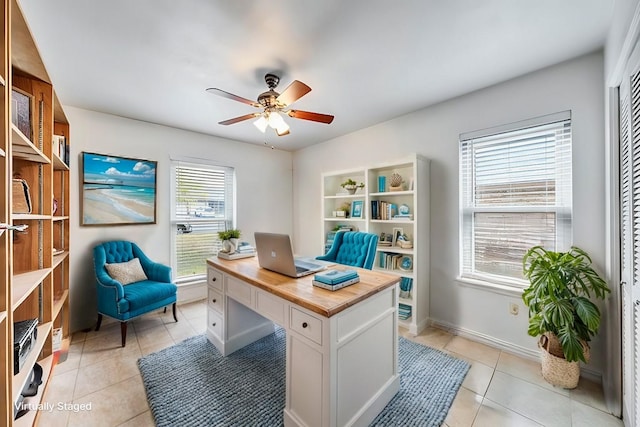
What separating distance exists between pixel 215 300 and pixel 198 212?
1873mm

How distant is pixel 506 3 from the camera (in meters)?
1.47

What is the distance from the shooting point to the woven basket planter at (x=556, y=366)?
182 centimetres

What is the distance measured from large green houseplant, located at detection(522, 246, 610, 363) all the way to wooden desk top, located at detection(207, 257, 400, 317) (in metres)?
1.12

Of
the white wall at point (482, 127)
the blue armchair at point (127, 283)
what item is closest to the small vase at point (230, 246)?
the blue armchair at point (127, 283)

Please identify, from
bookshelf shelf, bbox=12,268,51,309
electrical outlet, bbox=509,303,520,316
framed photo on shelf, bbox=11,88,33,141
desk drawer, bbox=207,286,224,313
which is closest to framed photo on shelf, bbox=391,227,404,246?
electrical outlet, bbox=509,303,520,316

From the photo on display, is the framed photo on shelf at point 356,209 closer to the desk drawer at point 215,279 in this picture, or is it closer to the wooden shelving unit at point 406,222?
the wooden shelving unit at point 406,222

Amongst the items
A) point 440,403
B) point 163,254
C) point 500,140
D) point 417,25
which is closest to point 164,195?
point 163,254

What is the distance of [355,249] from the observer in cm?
281

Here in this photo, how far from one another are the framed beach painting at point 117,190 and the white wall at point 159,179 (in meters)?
0.08

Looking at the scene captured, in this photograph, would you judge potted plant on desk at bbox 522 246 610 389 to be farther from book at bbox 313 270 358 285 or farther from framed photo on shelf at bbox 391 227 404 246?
Answer: book at bbox 313 270 358 285

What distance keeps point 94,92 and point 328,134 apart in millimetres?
2731

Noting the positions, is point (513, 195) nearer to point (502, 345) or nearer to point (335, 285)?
point (502, 345)

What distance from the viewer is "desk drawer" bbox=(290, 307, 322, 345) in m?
1.31

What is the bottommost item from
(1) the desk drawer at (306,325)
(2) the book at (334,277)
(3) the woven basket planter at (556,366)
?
(3) the woven basket planter at (556,366)
